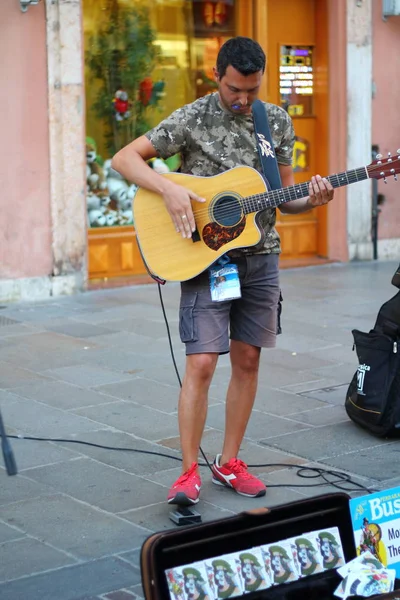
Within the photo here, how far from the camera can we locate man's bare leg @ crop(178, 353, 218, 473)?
14.4ft

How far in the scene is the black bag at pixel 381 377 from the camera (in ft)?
17.3

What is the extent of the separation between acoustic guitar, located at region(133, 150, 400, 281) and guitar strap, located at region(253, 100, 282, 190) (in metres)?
0.07

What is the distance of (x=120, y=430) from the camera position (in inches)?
219

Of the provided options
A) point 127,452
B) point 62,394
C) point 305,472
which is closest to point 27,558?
point 127,452

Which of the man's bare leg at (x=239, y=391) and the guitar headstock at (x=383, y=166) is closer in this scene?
the guitar headstock at (x=383, y=166)

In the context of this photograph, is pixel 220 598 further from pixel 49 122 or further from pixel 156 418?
pixel 49 122

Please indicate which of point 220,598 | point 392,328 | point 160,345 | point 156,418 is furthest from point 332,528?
point 160,345

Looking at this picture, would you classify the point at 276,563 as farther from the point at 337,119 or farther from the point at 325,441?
the point at 337,119

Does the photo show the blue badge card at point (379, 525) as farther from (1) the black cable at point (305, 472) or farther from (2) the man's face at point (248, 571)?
(1) the black cable at point (305, 472)

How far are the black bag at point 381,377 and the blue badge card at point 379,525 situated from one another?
74.6 inches

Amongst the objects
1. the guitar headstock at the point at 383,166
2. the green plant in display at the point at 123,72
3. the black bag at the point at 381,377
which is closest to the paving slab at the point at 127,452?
the black bag at the point at 381,377

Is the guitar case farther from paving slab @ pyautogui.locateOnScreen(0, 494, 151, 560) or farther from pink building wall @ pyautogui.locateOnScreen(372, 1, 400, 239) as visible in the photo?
pink building wall @ pyautogui.locateOnScreen(372, 1, 400, 239)

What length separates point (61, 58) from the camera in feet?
30.1

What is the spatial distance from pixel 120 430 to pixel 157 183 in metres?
1.67
